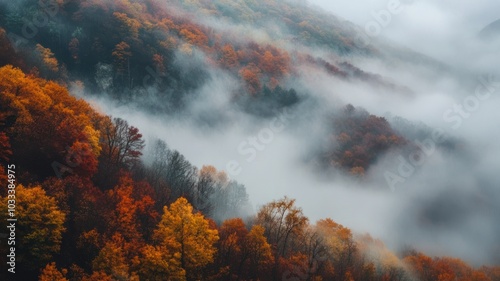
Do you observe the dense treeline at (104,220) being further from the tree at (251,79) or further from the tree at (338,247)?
the tree at (251,79)

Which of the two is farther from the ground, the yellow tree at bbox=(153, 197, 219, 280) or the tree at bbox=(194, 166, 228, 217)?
the tree at bbox=(194, 166, 228, 217)

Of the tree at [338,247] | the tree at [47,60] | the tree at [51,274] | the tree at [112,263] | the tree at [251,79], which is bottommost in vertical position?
the tree at [51,274]

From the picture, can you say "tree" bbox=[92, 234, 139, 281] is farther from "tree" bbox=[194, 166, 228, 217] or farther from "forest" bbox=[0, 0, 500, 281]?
"tree" bbox=[194, 166, 228, 217]

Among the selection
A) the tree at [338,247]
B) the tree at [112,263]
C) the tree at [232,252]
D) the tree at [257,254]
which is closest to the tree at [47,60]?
the tree at [112,263]

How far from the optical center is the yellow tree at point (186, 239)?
2012 inches

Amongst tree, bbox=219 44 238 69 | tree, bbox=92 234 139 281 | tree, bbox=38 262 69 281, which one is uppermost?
tree, bbox=219 44 238 69

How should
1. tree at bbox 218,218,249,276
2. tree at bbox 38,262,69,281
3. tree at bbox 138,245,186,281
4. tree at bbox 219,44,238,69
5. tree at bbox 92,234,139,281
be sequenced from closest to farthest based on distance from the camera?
tree at bbox 38,262,69,281, tree at bbox 92,234,139,281, tree at bbox 138,245,186,281, tree at bbox 218,218,249,276, tree at bbox 219,44,238,69

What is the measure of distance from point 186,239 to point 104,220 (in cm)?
1168

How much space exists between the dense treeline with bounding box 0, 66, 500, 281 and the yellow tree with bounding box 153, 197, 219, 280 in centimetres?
14

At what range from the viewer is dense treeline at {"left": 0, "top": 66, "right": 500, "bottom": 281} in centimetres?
4206

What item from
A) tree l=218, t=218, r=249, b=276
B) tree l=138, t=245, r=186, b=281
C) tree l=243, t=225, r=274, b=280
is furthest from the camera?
tree l=243, t=225, r=274, b=280

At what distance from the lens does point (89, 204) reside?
159ft

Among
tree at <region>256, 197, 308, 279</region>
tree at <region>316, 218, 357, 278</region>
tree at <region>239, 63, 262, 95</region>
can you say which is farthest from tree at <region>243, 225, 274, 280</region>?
tree at <region>239, 63, 262, 95</region>

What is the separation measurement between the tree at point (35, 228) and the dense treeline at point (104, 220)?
0.36ft
